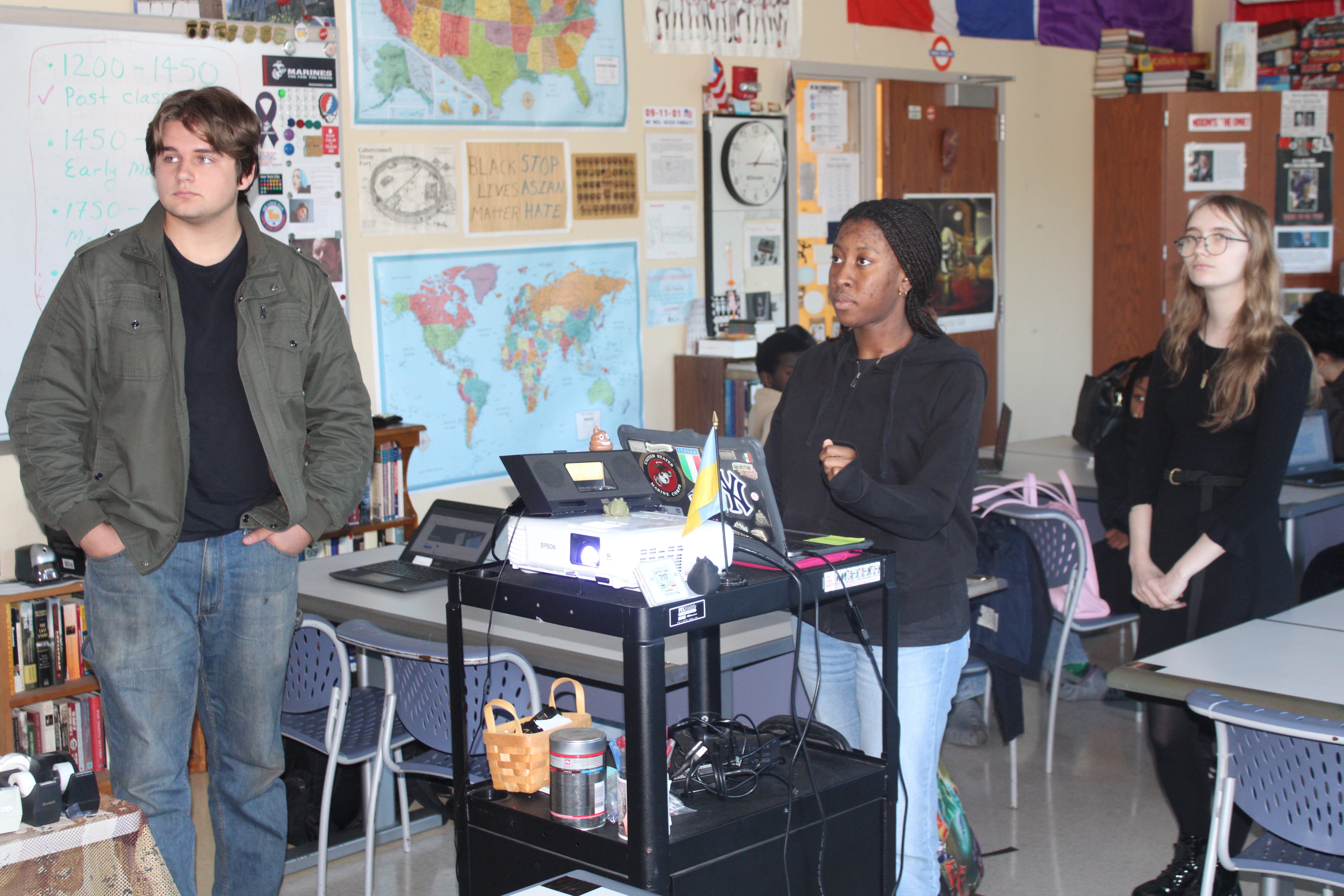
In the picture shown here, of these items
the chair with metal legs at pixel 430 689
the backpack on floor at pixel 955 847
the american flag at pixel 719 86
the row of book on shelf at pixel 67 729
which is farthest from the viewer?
the american flag at pixel 719 86

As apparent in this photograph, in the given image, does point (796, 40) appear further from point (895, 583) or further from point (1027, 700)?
point (895, 583)

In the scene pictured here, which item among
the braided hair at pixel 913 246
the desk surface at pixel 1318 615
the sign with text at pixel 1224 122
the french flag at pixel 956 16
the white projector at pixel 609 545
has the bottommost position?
the desk surface at pixel 1318 615

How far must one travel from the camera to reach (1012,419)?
22.7ft

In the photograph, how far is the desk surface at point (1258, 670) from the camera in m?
2.14

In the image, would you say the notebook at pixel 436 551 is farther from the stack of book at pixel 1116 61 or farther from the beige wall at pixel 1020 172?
the stack of book at pixel 1116 61

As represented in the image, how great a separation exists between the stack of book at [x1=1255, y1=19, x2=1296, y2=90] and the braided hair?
5.93m

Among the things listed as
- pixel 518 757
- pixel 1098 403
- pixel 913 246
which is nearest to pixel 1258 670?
pixel 913 246

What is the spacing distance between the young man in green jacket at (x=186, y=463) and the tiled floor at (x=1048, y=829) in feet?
2.42

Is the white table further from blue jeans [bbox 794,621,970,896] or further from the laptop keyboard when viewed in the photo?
the laptop keyboard

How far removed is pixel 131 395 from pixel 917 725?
144 centimetres

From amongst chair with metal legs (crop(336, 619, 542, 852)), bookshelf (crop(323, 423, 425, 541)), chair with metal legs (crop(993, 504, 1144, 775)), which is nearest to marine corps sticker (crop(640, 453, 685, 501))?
chair with metal legs (crop(336, 619, 542, 852))

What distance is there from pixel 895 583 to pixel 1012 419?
5.27 meters

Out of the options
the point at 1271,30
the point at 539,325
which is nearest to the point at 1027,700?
the point at 539,325

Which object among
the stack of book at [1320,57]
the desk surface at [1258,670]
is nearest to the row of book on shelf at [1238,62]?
the stack of book at [1320,57]
